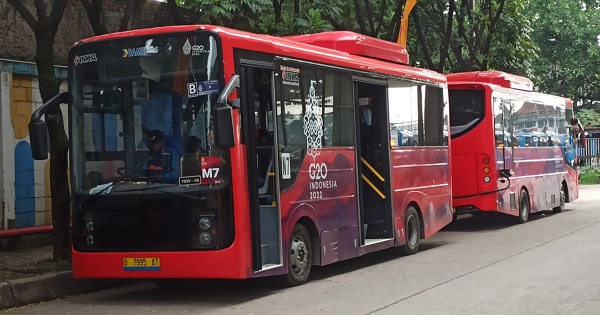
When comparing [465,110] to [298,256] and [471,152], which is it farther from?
[298,256]

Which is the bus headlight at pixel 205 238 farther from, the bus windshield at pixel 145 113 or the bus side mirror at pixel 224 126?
the bus side mirror at pixel 224 126

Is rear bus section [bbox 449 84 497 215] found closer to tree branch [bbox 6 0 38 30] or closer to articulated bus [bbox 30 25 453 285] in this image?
articulated bus [bbox 30 25 453 285]

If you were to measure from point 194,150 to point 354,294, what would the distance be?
8.14 feet

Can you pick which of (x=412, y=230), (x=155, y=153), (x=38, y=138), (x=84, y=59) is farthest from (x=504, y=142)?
(x=38, y=138)

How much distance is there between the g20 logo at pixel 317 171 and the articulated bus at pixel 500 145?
25.0 feet

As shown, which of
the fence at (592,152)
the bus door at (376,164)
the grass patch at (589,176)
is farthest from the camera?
the fence at (592,152)

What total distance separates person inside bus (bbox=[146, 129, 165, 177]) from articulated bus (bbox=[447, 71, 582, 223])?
10.1m

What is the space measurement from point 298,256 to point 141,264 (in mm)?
2070

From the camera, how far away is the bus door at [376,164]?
14.2 metres

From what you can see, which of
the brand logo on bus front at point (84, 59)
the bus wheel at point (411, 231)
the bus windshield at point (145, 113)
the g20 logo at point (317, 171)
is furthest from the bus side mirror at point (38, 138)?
the bus wheel at point (411, 231)

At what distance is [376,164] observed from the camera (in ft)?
47.2

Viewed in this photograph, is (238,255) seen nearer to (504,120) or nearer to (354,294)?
(354,294)

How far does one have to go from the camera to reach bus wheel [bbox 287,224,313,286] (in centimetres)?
1141

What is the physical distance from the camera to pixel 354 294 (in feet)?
35.5
